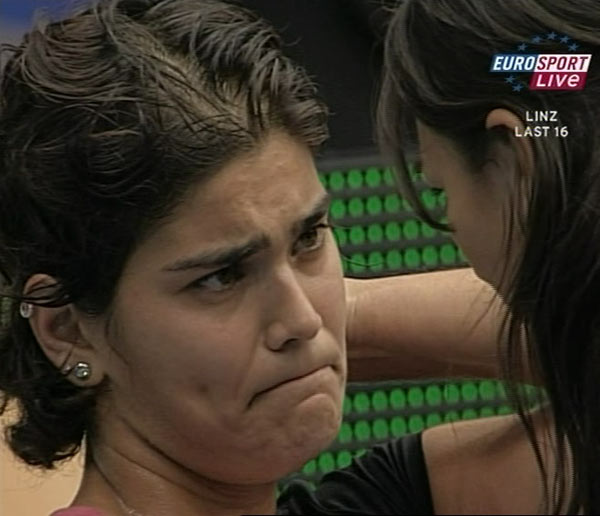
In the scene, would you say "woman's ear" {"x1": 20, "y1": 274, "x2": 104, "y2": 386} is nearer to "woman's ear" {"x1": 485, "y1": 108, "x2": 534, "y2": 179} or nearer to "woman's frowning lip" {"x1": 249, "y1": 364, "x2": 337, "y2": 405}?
"woman's frowning lip" {"x1": 249, "y1": 364, "x2": 337, "y2": 405}

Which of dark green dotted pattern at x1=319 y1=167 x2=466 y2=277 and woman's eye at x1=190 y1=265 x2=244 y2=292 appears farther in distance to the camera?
dark green dotted pattern at x1=319 y1=167 x2=466 y2=277

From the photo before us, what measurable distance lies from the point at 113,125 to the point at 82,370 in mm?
132

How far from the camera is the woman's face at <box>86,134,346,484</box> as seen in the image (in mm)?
655

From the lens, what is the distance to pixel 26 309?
69cm

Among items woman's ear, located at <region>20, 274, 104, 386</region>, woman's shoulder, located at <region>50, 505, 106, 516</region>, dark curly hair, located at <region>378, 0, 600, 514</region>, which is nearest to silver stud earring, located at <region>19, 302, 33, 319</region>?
woman's ear, located at <region>20, 274, 104, 386</region>

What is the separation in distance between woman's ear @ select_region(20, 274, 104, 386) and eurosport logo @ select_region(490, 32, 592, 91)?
0.26m

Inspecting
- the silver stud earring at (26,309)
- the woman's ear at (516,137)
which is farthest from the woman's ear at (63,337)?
the woman's ear at (516,137)

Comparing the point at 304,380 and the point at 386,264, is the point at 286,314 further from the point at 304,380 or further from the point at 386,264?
the point at 386,264

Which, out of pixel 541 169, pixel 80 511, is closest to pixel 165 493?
pixel 80 511

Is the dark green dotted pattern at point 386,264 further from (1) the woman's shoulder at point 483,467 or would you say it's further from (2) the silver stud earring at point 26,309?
(2) the silver stud earring at point 26,309

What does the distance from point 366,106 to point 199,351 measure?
0.19 m

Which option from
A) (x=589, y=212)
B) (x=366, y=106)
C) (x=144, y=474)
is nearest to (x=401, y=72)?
(x=366, y=106)

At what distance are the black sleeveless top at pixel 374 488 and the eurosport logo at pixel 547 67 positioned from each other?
22 centimetres

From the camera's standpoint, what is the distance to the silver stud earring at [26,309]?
0.69 m
